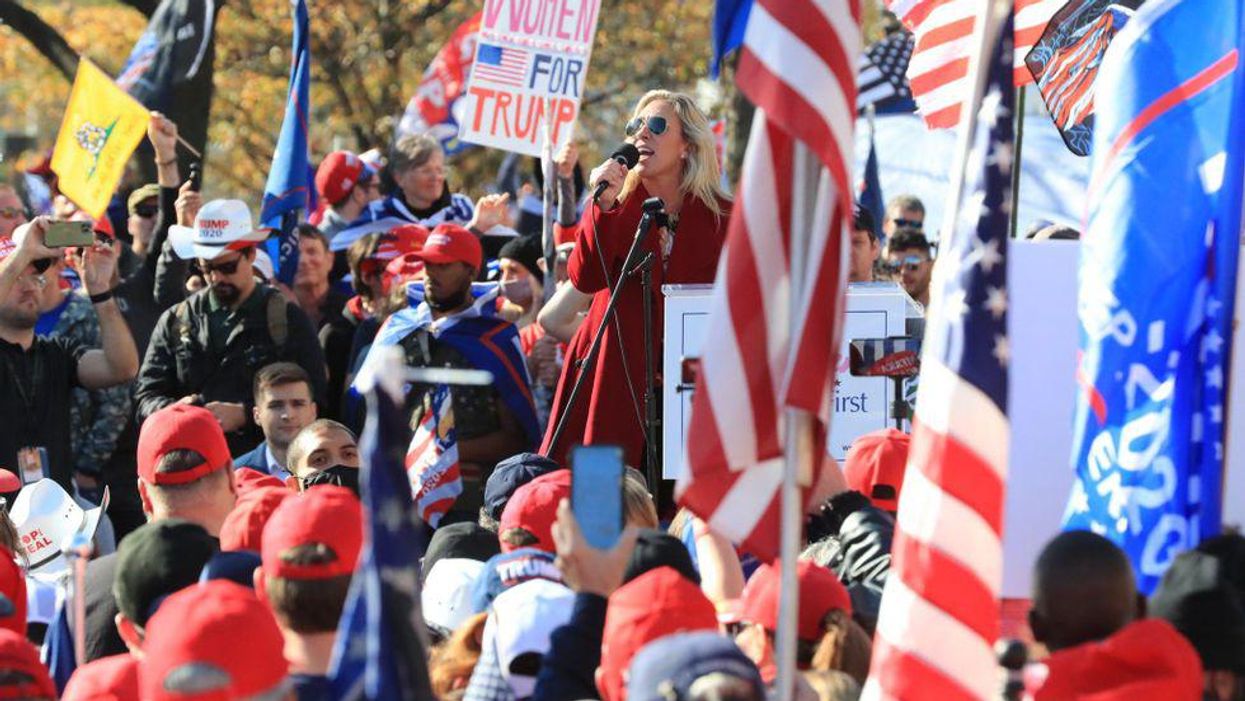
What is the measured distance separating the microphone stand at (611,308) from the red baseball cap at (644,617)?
9.56 ft

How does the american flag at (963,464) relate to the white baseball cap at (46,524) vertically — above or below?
above

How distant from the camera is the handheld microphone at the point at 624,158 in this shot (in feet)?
25.7

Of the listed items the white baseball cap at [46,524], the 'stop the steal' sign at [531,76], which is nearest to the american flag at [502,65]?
the 'stop the steal' sign at [531,76]

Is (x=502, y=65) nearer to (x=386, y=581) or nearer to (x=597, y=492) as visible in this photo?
(x=597, y=492)

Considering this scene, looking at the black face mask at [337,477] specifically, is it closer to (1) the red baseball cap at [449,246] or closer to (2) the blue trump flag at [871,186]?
(1) the red baseball cap at [449,246]

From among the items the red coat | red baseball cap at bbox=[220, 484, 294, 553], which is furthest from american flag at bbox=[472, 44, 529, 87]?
red baseball cap at bbox=[220, 484, 294, 553]

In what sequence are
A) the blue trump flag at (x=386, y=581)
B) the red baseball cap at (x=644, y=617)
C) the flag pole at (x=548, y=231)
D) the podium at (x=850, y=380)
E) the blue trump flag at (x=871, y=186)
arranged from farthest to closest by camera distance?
the blue trump flag at (x=871, y=186)
the flag pole at (x=548, y=231)
the podium at (x=850, y=380)
the red baseball cap at (x=644, y=617)
the blue trump flag at (x=386, y=581)

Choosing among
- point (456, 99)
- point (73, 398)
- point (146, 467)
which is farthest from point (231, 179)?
point (146, 467)

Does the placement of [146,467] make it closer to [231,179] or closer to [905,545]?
[905,545]

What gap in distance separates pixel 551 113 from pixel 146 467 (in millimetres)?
5288

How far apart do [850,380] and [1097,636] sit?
350 cm

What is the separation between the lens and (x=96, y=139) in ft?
37.5

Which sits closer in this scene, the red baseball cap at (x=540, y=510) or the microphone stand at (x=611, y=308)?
the red baseball cap at (x=540, y=510)

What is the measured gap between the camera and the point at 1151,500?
5402mm
